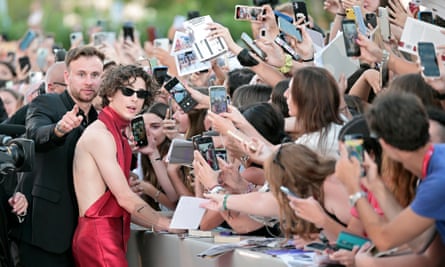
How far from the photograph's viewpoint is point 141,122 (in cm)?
898

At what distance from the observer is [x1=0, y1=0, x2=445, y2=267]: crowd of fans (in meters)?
5.87

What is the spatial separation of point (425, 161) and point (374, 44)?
188 centimetres

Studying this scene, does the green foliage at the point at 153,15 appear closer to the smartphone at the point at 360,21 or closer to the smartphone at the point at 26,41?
the smartphone at the point at 26,41

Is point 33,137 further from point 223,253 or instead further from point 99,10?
point 99,10

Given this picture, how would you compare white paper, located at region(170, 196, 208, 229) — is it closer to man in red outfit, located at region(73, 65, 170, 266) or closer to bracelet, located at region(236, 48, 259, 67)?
man in red outfit, located at region(73, 65, 170, 266)

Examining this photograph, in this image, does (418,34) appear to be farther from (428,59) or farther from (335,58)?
(335,58)

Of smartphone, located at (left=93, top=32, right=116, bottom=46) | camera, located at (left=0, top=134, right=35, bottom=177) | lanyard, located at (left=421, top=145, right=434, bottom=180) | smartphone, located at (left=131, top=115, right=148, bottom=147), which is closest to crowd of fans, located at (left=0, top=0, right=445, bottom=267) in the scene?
lanyard, located at (left=421, top=145, right=434, bottom=180)

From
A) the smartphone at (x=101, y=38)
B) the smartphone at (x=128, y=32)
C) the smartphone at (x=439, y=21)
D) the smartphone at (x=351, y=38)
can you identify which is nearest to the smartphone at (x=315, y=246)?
the smartphone at (x=351, y=38)

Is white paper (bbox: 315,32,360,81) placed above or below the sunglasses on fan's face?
above

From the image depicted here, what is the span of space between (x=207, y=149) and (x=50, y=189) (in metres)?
1.43

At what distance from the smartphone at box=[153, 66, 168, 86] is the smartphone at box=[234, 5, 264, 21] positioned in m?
0.69

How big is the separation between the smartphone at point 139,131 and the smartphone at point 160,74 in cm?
37

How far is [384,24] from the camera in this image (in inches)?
315

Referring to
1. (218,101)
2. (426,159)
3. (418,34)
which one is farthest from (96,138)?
(426,159)
